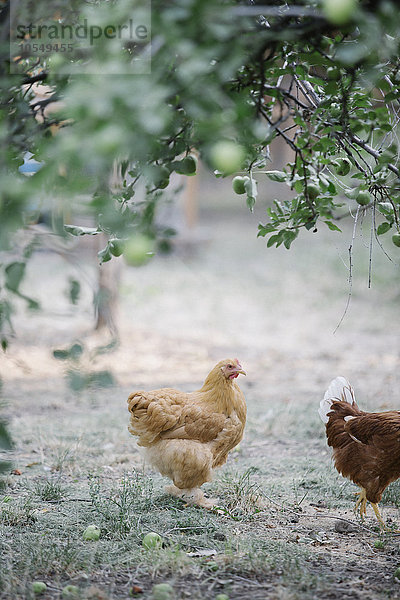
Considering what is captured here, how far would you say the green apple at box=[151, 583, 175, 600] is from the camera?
7.48 ft

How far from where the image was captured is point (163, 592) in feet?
7.54

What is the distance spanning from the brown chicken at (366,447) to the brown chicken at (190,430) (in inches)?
21.8

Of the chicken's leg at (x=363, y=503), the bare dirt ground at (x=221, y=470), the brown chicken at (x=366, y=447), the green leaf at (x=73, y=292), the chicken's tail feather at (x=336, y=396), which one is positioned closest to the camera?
the green leaf at (x=73, y=292)

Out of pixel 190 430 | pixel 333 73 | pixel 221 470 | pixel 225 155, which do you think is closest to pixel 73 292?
pixel 225 155

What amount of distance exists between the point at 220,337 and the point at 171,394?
16.9ft

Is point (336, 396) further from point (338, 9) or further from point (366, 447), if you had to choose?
point (338, 9)

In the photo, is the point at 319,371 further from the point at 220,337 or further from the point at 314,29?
the point at 314,29

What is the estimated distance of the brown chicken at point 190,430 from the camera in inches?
132

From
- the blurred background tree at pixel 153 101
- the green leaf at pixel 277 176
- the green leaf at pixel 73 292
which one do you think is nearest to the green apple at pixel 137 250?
the blurred background tree at pixel 153 101

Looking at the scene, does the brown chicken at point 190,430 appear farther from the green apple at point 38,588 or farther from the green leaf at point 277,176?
the green leaf at point 277,176

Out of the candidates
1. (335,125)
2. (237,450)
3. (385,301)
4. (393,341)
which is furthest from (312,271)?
(335,125)

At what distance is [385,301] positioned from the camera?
10.5 metres

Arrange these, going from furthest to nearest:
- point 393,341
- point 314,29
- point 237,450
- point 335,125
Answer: point 393,341 → point 237,450 → point 335,125 → point 314,29

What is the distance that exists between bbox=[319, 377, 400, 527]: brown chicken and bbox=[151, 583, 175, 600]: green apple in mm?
1340
